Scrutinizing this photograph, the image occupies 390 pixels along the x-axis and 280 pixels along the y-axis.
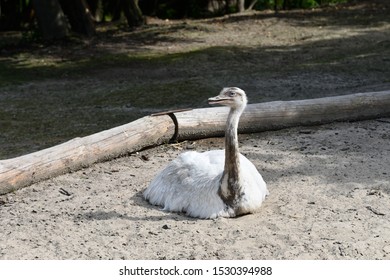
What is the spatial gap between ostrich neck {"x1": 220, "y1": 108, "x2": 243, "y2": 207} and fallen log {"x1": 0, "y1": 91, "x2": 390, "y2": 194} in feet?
5.58

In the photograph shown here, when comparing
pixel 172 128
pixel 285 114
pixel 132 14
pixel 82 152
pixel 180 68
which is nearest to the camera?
pixel 82 152

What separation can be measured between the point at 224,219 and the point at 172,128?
2.19m

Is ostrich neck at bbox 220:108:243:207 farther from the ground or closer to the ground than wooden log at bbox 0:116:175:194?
farther from the ground

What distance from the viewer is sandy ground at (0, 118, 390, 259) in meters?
5.18

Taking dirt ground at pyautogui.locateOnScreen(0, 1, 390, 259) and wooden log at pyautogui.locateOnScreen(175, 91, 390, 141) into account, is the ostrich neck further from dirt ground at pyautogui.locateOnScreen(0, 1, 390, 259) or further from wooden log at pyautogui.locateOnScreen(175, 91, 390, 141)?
wooden log at pyautogui.locateOnScreen(175, 91, 390, 141)

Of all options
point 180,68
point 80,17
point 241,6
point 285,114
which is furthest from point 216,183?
point 241,6

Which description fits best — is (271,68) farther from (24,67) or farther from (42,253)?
(42,253)

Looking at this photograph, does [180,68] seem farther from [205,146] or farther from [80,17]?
[205,146]

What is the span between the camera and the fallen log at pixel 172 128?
6527 mm

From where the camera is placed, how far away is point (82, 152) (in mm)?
6926

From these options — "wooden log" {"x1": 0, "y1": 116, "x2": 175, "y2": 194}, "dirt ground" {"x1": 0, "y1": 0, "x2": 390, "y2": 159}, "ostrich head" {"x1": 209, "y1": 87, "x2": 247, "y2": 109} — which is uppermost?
"ostrich head" {"x1": 209, "y1": 87, "x2": 247, "y2": 109}

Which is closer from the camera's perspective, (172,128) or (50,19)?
(172,128)

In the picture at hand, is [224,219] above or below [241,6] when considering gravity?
above

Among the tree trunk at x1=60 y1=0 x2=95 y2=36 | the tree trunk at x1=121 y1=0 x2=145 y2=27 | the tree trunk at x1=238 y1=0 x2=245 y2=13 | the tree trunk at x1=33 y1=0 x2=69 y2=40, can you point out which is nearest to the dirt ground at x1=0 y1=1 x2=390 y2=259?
the tree trunk at x1=60 y1=0 x2=95 y2=36
